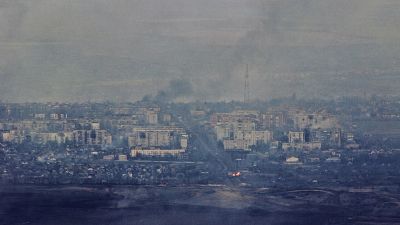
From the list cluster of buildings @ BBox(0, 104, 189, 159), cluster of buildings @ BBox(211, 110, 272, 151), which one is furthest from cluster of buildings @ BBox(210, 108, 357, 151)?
cluster of buildings @ BBox(0, 104, 189, 159)

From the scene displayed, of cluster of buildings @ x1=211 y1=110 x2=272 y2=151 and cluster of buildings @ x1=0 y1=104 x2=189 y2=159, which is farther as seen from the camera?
cluster of buildings @ x1=0 y1=104 x2=189 y2=159

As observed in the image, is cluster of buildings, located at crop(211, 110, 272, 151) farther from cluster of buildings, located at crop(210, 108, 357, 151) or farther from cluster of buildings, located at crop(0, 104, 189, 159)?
cluster of buildings, located at crop(0, 104, 189, 159)

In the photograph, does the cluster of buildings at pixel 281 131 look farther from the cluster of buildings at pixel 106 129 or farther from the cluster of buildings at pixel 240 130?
the cluster of buildings at pixel 106 129

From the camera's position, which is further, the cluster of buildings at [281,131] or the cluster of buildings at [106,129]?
the cluster of buildings at [106,129]

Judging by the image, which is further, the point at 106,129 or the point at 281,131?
the point at 106,129

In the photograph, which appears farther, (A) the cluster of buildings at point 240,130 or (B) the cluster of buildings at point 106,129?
(B) the cluster of buildings at point 106,129

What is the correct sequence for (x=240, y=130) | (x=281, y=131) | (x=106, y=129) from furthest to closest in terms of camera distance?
1. (x=106, y=129)
2. (x=240, y=130)
3. (x=281, y=131)

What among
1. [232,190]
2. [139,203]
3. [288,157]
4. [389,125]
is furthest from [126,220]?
[389,125]

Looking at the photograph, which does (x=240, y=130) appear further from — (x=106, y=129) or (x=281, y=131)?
(x=106, y=129)

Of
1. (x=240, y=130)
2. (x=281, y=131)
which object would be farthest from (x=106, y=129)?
(x=281, y=131)

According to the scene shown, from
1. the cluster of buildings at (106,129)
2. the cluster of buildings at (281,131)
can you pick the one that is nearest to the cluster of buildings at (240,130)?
the cluster of buildings at (281,131)

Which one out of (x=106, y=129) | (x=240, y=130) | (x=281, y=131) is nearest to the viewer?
(x=281, y=131)
